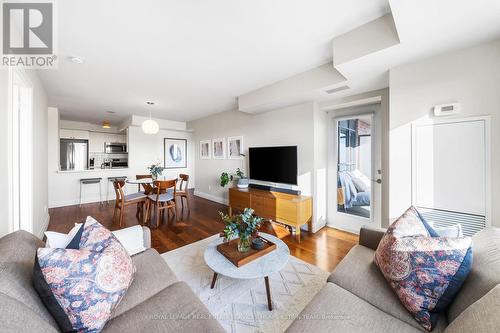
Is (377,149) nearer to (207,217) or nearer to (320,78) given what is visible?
(320,78)

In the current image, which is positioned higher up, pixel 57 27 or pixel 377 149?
pixel 57 27

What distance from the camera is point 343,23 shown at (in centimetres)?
175

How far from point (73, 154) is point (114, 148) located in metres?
1.12

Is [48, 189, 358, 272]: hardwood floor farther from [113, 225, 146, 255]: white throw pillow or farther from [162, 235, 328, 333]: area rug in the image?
[113, 225, 146, 255]: white throw pillow

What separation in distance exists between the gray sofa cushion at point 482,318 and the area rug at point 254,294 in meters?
1.06

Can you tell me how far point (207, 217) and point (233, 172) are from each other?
1292mm

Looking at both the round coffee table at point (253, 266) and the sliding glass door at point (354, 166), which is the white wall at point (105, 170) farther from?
the sliding glass door at point (354, 166)

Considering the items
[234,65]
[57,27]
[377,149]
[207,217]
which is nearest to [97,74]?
[57,27]

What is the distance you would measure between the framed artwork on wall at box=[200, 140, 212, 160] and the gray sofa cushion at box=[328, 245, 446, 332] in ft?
15.0

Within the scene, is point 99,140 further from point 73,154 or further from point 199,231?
point 199,231

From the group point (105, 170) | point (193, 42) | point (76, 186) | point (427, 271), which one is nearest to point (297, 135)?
point (193, 42)

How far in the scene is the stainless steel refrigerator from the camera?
5977 millimetres

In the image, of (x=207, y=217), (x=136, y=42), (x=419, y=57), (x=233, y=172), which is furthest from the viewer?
(x=233, y=172)

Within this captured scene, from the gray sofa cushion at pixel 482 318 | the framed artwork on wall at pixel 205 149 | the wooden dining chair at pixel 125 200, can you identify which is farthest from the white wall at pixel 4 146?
the framed artwork on wall at pixel 205 149
